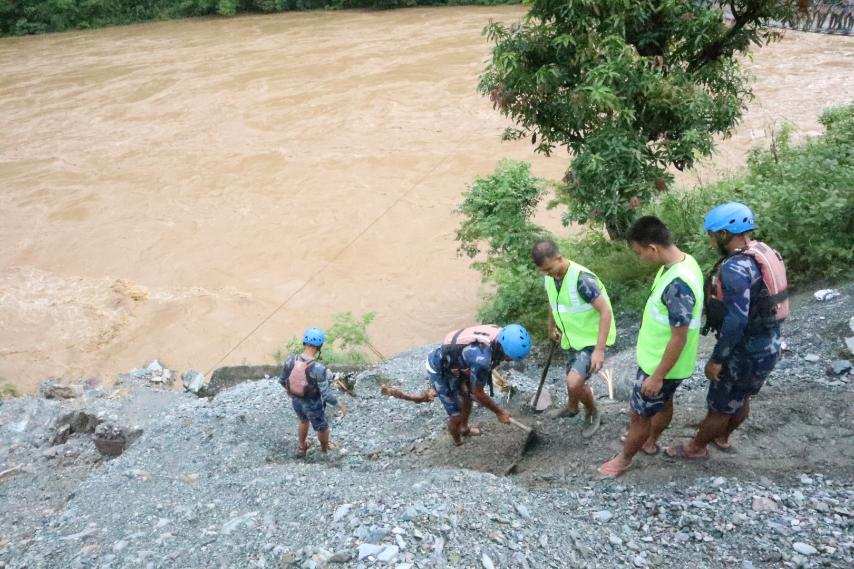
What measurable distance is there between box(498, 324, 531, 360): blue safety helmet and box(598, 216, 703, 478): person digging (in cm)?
70

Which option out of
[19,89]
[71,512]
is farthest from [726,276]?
[19,89]

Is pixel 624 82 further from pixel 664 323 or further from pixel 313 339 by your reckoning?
pixel 313 339

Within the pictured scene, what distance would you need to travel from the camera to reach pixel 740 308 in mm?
3418

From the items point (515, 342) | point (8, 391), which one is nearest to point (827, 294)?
point (515, 342)

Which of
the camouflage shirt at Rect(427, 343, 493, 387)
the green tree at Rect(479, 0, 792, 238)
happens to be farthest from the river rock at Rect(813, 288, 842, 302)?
the camouflage shirt at Rect(427, 343, 493, 387)

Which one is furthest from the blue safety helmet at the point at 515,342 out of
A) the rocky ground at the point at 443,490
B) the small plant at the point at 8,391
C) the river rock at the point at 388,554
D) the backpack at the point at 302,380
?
the small plant at the point at 8,391

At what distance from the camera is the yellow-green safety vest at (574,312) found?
4.29 meters

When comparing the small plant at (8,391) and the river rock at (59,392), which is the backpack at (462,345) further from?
the small plant at (8,391)

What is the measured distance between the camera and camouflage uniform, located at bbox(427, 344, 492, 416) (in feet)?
14.5

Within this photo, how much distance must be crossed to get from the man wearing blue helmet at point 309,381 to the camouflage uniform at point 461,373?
0.91 m

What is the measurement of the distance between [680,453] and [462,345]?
149 centimetres

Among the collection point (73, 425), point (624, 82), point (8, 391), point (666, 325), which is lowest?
point (8, 391)

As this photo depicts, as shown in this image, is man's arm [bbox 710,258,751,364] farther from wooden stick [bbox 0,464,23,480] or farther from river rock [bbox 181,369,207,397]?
river rock [bbox 181,369,207,397]

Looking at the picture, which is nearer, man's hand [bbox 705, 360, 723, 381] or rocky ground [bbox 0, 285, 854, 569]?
rocky ground [bbox 0, 285, 854, 569]
